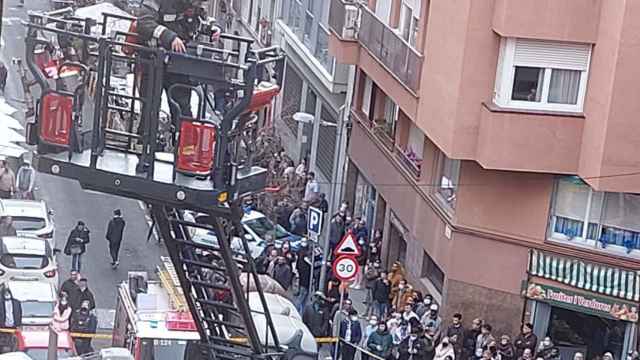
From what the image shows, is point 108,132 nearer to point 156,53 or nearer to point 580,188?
point 156,53

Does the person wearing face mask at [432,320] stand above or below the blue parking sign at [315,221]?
below

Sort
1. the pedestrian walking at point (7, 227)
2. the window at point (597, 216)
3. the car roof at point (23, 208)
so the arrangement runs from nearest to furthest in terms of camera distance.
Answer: the window at point (597, 216) < the pedestrian walking at point (7, 227) < the car roof at point (23, 208)

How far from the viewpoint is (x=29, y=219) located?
26688 mm

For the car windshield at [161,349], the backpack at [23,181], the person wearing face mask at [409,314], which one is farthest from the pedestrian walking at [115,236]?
the car windshield at [161,349]

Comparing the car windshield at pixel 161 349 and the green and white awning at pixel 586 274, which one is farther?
the green and white awning at pixel 586 274

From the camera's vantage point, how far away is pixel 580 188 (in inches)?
1004

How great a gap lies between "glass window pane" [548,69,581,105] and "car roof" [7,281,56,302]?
27.7ft

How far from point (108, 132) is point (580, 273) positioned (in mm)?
16492

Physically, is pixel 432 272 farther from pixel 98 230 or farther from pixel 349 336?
pixel 98 230

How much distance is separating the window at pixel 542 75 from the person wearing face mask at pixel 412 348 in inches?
169

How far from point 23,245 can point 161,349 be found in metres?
7.51

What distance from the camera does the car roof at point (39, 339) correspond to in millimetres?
20242

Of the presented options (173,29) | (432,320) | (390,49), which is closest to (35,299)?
(432,320)

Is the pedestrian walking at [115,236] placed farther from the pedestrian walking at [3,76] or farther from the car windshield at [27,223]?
the pedestrian walking at [3,76]
